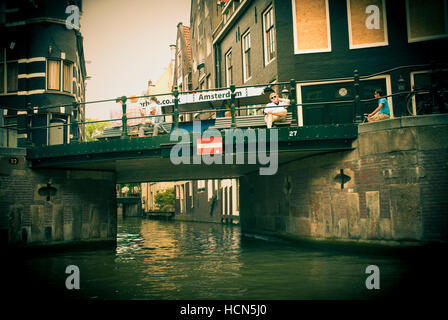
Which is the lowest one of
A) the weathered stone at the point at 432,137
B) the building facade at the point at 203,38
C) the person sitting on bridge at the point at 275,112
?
the weathered stone at the point at 432,137

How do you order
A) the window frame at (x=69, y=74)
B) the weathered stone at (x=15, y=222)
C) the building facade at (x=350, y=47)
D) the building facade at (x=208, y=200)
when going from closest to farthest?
the weathered stone at (x=15, y=222), the building facade at (x=350, y=47), the window frame at (x=69, y=74), the building facade at (x=208, y=200)

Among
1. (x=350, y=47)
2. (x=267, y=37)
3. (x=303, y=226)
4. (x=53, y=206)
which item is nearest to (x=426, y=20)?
(x=350, y=47)

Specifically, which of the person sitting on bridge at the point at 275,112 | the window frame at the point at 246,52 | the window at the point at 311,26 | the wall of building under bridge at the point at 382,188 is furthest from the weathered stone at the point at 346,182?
the window frame at the point at 246,52

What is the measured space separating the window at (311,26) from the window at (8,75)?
46.1ft

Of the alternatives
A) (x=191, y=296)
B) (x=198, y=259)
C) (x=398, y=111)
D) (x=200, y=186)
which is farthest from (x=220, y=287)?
(x=200, y=186)

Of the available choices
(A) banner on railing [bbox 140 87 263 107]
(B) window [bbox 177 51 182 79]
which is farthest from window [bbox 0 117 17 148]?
(B) window [bbox 177 51 182 79]

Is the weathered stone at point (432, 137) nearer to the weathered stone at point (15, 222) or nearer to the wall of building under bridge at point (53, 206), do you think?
the wall of building under bridge at point (53, 206)

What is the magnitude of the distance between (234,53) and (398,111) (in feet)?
30.0

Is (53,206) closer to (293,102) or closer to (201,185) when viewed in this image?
(293,102)

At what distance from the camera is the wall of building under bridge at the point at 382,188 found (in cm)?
945

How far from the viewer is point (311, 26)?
49.6ft

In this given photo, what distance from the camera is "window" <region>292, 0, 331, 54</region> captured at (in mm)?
14961

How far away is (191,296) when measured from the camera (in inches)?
255

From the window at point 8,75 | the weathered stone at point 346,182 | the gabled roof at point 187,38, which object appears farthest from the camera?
the gabled roof at point 187,38
